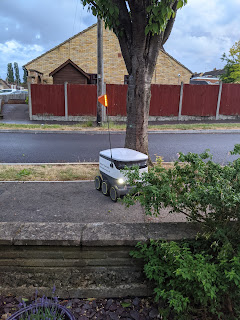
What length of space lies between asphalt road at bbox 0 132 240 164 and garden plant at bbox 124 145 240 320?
4.97 meters

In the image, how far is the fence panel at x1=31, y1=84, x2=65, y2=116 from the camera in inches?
738

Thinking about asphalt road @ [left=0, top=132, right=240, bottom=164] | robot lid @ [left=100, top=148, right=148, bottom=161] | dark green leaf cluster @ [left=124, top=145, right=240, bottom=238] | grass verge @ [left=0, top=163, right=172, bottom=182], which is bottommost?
asphalt road @ [left=0, top=132, right=240, bottom=164]

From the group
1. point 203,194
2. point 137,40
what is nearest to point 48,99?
point 137,40

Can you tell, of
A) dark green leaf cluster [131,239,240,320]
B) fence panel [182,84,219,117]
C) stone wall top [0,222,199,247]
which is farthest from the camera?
fence panel [182,84,219,117]

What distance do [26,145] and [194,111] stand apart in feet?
45.2

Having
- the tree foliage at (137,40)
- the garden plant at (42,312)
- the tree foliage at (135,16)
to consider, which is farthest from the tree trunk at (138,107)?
the garden plant at (42,312)

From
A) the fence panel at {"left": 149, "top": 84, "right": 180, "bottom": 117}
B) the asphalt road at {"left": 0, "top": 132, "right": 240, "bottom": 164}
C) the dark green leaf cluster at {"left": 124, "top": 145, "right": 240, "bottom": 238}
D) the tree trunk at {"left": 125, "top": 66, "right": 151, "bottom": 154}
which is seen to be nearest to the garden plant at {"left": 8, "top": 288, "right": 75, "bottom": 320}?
the dark green leaf cluster at {"left": 124, "top": 145, "right": 240, "bottom": 238}

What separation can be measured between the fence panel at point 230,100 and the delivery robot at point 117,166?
18.0 metres

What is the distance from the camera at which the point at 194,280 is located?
1938 millimetres

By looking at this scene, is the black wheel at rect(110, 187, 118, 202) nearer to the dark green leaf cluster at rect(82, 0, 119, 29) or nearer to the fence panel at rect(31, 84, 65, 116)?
the dark green leaf cluster at rect(82, 0, 119, 29)

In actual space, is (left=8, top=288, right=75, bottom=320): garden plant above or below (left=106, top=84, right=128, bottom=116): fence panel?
below

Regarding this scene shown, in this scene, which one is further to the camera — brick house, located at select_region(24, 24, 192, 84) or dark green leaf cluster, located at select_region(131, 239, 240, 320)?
brick house, located at select_region(24, 24, 192, 84)

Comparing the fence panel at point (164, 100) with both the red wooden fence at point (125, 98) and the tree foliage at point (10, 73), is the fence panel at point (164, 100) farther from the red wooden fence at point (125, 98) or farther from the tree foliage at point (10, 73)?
the tree foliage at point (10, 73)

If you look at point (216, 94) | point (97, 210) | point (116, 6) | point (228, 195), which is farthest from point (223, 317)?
point (216, 94)
